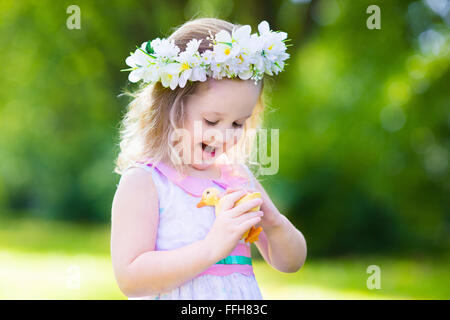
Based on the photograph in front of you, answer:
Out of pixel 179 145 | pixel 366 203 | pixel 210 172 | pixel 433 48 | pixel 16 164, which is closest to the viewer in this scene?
pixel 179 145

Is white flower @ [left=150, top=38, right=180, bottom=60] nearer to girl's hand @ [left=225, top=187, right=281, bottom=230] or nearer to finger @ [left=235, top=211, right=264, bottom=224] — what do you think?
girl's hand @ [left=225, top=187, right=281, bottom=230]

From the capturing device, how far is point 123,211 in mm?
2041

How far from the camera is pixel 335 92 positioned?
11.5 m

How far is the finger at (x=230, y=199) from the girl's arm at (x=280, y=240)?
21 cm

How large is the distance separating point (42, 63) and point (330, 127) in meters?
6.62

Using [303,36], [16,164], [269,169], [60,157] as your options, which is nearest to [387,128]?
[303,36]

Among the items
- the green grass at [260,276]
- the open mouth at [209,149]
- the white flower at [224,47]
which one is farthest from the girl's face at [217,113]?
the green grass at [260,276]

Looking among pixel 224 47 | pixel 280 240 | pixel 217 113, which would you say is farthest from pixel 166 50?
pixel 280 240

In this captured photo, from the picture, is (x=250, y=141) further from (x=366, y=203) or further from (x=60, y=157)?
(x=60, y=157)

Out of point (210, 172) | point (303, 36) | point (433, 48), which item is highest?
point (303, 36)

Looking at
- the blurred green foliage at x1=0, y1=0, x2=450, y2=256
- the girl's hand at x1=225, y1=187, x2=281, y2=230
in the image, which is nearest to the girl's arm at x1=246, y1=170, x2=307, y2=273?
the girl's hand at x1=225, y1=187, x2=281, y2=230

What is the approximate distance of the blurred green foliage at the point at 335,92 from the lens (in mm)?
9508

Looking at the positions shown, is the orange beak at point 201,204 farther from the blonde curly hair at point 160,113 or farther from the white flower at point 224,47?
the white flower at point 224,47

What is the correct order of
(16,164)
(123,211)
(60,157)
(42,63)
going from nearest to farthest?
(123,211)
(42,63)
(60,157)
(16,164)
